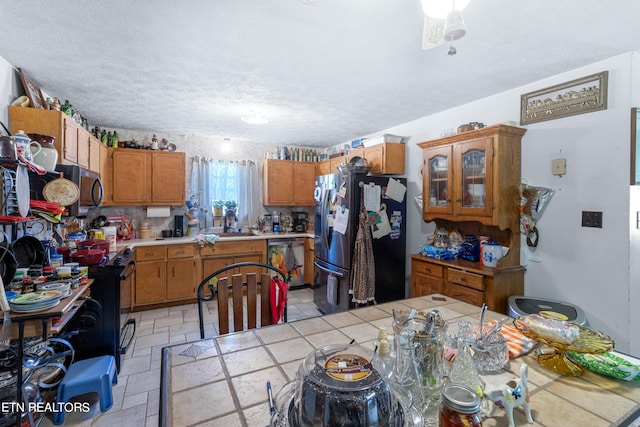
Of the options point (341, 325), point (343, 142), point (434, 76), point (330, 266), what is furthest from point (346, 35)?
point (343, 142)

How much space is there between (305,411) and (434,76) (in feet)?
8.20

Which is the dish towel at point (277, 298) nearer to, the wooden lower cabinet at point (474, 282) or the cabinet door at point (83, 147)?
the wooden lower cabinet at point (474, 282)

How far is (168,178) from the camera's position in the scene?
4.09 metres

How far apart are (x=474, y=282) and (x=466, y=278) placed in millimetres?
76

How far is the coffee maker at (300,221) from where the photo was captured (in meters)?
4.96

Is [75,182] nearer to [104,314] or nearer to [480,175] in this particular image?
[104,314]

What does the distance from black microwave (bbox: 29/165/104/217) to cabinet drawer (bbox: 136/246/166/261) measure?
1108 millimetres

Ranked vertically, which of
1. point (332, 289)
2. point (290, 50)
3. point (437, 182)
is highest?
point (290, 50)

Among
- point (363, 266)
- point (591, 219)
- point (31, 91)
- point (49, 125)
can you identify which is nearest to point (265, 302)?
point (363, 266)

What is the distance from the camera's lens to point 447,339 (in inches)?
42.6

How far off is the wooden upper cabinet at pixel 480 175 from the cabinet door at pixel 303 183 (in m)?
2.32

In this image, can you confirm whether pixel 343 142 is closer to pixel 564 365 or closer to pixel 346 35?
pixel 346 35

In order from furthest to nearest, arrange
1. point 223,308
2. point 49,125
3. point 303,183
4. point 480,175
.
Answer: point 303,183 < point 480,175 < point 49,125 < point 223,308

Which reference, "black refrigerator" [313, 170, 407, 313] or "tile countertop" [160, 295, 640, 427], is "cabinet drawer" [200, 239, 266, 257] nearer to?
"black refrigerator" [313, 170, 407, 313]
